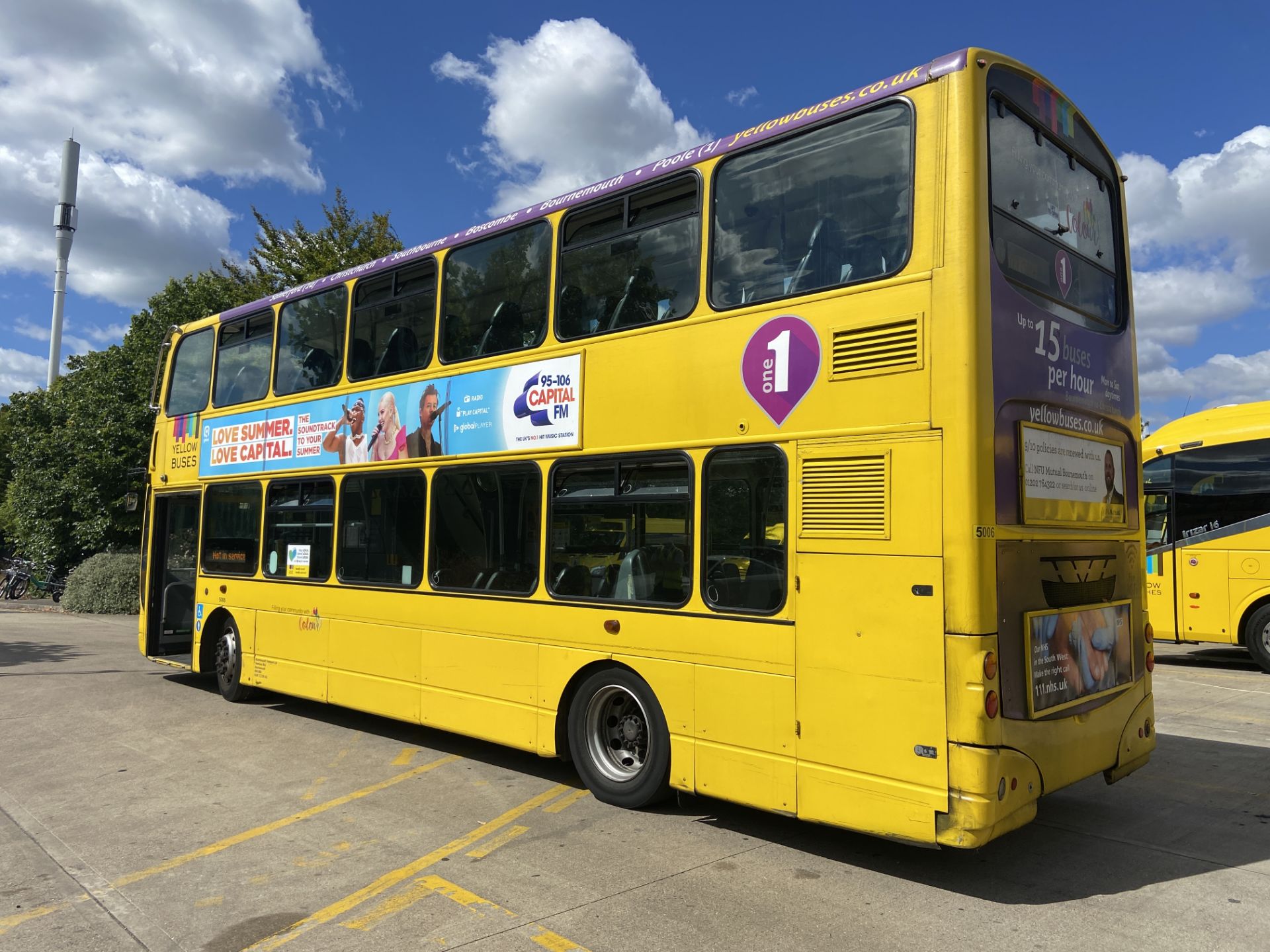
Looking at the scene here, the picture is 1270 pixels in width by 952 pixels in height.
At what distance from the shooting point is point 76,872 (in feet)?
16.5

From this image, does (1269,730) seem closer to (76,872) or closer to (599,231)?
(599,231)

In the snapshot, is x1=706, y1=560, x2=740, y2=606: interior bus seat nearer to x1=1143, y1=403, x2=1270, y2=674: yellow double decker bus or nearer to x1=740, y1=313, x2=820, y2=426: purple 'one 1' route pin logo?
x1=740, y1=313, x2=820, y2=426: purple 'one 1' route pin logo

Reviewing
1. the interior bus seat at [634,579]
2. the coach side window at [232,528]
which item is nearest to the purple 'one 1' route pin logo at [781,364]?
the interior bus seat at [634,579]

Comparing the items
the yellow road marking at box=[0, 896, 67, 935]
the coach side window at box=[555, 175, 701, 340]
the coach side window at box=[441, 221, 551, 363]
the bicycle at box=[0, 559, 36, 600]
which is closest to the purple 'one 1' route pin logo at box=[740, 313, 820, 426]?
the coach side window at box=[555, 175, 701, 340]

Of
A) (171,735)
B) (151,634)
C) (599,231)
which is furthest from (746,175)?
(151,634)

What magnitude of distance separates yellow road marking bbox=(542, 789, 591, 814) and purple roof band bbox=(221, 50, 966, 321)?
14.2 feet

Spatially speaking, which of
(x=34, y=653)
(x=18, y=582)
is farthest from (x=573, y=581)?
(x=18, y=582)

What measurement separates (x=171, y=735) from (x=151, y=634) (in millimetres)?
3400

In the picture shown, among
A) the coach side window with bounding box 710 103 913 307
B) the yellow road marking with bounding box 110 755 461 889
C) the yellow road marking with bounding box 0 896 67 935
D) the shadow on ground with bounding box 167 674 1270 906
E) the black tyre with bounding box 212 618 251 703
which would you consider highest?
the coach side window with bounding box 710 103 913 307

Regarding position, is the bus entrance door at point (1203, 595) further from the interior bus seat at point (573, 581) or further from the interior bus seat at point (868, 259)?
the interior bus seat at point (868, 259)

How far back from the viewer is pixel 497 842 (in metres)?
5.52

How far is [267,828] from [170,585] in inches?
271

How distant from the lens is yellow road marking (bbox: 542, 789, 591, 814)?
619cm

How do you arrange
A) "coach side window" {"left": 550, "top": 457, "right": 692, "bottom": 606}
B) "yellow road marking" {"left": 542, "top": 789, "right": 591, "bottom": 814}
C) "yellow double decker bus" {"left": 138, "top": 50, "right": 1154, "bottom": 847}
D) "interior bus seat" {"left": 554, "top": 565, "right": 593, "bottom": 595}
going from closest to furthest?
"yellow double decker bus" {"left": 138, "top": 50, "right": 1154, "bottom": 847}, "coach side window" {"left": 550, "top": 457, "right": 692, "bottom": 606}, "yellow road marking" {"left": 542, "top": 789, "right": 591, "bottom": 814}, "interior bus seat" {"left": 554, "top": 565, "right": 593, "bottom": 595}
